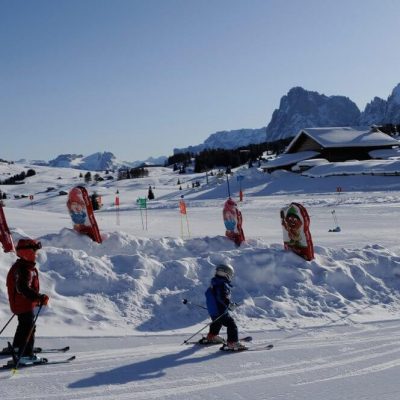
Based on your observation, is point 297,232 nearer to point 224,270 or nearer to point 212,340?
point 224,270

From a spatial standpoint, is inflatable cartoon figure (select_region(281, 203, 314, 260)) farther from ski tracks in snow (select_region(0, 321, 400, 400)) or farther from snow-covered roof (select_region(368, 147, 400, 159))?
snow-covered roof (select_region(368, 147, 400, 159))

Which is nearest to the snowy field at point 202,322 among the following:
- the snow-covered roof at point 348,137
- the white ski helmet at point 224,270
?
the white ski helmet at point 224,270

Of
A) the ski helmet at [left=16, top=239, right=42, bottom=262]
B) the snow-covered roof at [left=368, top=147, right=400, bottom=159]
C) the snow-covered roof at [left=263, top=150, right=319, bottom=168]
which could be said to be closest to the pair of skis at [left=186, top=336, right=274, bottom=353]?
the ski helmet at [left=16, top=239, right=42, bottom=262]

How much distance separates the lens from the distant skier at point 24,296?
570 cm

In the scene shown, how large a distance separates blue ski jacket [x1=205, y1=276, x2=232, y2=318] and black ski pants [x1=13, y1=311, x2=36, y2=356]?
7.14ft

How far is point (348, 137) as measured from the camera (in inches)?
2275

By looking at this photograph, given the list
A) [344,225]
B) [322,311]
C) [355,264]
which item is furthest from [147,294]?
[344,225]

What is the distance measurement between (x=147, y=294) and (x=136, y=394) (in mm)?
3511

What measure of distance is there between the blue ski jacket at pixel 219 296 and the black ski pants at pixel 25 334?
2176 millimetres

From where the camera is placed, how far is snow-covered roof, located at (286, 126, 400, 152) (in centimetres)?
5593

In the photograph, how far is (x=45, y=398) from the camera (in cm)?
475

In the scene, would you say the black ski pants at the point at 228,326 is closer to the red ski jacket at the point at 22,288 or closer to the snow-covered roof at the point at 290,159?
the red ski jacket at the point at 22,288

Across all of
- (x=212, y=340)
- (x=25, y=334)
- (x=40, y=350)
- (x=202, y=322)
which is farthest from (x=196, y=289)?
(x=25, y=334)

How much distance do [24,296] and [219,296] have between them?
91.9 inches
